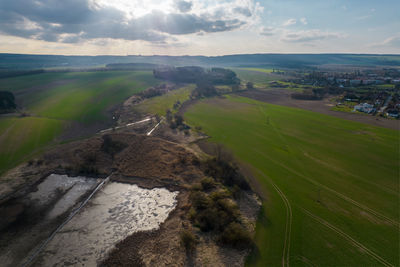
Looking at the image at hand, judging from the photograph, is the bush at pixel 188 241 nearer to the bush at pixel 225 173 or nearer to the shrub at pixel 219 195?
the shrub at pixel 219 195

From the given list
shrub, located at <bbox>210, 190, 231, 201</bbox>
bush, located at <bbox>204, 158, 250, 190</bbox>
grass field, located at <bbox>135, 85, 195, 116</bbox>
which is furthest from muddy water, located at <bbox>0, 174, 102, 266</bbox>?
grass field, located at <bbox>135, 85, 195, 116</bbox>

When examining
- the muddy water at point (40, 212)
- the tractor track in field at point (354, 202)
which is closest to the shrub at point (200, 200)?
the muddy water at point (40, 212)

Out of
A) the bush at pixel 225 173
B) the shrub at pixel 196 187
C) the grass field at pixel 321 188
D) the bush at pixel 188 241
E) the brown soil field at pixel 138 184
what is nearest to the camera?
the brown soil field at pixel 138 184

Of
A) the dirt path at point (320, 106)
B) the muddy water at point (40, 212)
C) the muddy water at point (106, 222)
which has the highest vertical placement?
the dirt path at point (320, 106)

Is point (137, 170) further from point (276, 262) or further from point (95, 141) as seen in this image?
point (276, 262)

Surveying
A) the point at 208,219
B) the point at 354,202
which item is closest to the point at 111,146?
the point at 208,219

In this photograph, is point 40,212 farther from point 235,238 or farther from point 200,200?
point 235,238

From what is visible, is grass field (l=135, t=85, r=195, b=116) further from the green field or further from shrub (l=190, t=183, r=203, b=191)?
shrub (l=190, t=183, r=203, b=191)
